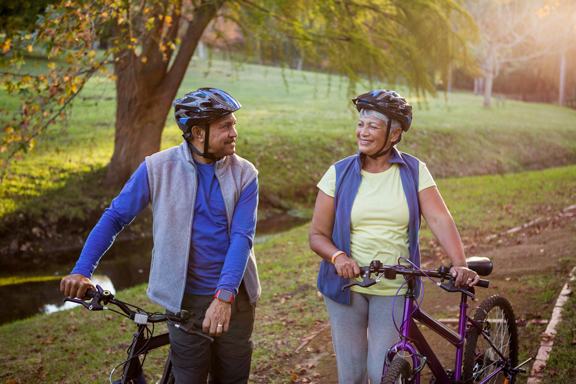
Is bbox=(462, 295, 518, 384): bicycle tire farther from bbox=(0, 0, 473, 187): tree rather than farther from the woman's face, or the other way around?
bbox=(0, 0, 473, 187): tree

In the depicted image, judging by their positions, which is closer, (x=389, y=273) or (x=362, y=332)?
(x=389, y=273)

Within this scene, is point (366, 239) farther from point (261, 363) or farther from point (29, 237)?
point (29, 237)

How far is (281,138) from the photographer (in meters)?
18.5

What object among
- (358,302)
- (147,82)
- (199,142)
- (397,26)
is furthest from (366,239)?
(147,82)

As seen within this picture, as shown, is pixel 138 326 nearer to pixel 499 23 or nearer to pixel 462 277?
pixel 462 277

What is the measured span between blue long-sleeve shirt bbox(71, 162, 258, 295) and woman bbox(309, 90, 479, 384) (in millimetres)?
529

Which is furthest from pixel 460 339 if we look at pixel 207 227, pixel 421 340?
pixel 207 227

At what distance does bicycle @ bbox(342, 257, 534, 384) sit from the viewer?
280 cm

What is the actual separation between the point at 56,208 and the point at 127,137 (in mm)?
2349

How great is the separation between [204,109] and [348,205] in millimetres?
1012

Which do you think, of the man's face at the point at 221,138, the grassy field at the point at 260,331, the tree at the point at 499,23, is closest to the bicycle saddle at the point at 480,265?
the man's face at the point at 221,138

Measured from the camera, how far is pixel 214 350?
2.99 metres

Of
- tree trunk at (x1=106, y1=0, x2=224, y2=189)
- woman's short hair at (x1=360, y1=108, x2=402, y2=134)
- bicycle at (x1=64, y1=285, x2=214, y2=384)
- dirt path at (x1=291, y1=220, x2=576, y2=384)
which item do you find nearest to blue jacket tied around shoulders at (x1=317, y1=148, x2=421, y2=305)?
woman's short hair at (x1=360, y1=108, x2=402, y2=134)

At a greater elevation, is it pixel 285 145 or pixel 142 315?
pixel 142 315
